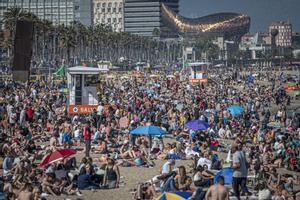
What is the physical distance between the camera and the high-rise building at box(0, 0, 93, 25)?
167 meters

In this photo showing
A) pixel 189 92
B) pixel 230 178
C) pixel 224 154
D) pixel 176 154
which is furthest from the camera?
pixel 189 92

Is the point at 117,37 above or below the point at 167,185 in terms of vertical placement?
above

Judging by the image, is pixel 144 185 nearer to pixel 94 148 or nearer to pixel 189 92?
pixel 94 148

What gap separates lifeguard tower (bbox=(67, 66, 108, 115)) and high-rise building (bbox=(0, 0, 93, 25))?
130310 millimetres

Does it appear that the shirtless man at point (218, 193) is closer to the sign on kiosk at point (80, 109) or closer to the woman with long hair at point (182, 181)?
the woman with long hair at point (182, 181)

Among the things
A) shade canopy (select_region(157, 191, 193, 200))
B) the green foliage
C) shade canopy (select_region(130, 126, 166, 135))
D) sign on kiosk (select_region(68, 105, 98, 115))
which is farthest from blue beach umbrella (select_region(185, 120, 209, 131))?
the green foliage

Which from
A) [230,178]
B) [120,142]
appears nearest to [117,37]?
[120,142]

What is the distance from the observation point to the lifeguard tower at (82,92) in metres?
27.4

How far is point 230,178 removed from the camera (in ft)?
53.6

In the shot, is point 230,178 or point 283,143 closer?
point 230,178

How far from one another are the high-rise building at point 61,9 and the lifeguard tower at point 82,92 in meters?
130

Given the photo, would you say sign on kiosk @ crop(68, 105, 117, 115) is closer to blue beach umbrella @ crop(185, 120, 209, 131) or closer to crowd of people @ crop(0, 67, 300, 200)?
crowd of people @ crop(0, 67, 300, 200)

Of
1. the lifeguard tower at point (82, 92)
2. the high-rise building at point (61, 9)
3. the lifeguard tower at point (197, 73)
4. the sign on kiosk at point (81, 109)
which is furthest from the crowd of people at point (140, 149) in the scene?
the high-rise building at point (61, 9)

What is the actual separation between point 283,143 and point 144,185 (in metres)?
8.81
